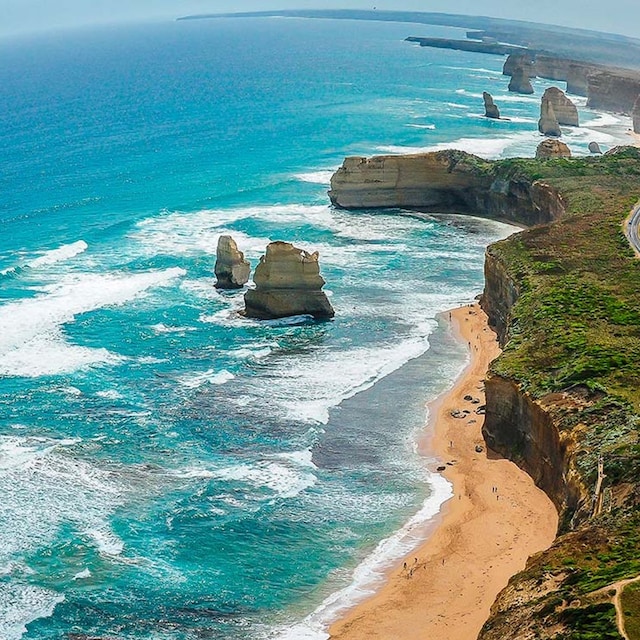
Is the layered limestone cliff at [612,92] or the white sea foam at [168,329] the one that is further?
the layered limestone cliff at [612,92]

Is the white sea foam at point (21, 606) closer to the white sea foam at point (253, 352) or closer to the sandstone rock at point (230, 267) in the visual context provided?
the white sea foam at point (253, 352)

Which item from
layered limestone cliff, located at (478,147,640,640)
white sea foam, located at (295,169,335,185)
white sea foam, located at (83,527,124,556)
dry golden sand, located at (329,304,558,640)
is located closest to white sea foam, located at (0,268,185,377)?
white sea foam, located at (83,527,124,556)

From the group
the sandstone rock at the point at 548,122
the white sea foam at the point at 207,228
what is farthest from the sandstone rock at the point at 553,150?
the sandstone rock at the point at 548,122

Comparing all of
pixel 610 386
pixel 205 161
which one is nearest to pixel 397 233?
pixel 205 161

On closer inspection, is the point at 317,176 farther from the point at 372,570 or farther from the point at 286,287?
the point at 372,570

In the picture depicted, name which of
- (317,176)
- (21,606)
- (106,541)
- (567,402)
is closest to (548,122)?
(317,176)

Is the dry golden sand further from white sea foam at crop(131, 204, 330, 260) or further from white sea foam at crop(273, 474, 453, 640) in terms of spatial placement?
white sea foam at crop(131, 204, 330, 260)

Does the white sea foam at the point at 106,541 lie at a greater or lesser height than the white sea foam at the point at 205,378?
lesser
